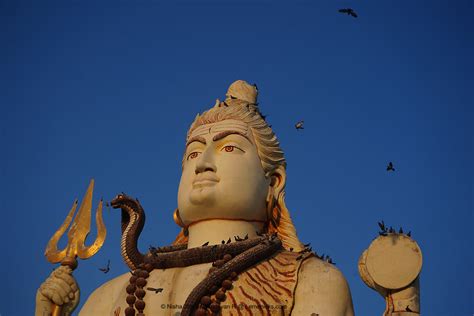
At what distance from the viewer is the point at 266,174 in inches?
437

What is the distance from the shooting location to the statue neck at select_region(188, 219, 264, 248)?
10.6m

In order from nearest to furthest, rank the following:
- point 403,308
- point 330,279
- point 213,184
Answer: point 403,308 < point 330,279 < point 213,184

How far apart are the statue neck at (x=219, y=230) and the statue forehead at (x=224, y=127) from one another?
3.76 feet

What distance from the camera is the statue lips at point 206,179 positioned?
35.0 feet

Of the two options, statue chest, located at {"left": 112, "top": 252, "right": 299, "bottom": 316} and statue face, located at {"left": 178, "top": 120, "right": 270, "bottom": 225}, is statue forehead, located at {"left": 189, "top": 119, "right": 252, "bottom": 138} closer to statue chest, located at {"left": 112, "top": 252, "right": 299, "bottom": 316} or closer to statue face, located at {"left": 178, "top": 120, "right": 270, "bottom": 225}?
statue face, located at {"left": 178, "top": 120, "right": 270, "bottom": 225}

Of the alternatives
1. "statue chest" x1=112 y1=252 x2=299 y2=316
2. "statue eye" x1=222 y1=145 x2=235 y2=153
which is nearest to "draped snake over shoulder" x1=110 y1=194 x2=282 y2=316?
"statue chest" x1=112 y1=252 x2=299 y2=316

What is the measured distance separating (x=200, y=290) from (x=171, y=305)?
529 millimetres

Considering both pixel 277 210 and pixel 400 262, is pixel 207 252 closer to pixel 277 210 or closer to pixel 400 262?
pixel 277 210

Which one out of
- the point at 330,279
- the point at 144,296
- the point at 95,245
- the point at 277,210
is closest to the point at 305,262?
the point at 330,279

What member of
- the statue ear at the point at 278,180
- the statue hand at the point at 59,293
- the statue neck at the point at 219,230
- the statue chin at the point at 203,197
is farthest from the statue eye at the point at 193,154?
the statue hand at the point at 59,293

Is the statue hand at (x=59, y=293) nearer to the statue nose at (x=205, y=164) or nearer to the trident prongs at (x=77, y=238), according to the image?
the trident prongs at (x=77, y=238)

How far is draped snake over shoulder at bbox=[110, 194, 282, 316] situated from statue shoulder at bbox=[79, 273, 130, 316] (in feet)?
1.01

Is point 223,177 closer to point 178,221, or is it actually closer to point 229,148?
point 229,148

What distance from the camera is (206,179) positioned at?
1068 centimetres
